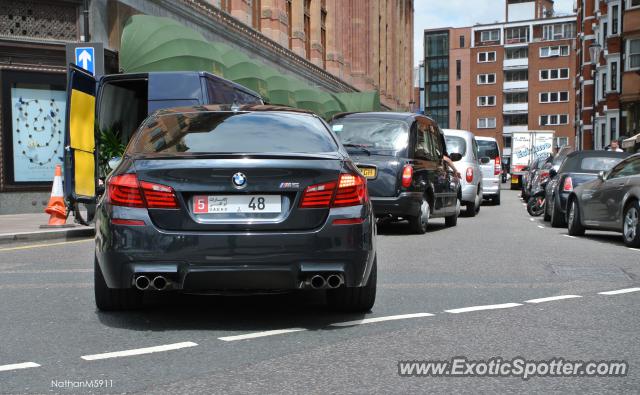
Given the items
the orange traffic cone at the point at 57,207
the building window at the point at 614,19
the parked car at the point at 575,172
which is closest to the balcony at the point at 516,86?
the building window at the point at 614,19

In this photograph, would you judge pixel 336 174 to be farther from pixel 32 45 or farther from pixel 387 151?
pixel 32 45

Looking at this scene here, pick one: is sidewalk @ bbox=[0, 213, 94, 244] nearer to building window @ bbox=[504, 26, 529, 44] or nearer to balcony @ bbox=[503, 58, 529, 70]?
balcony @ bbox=[503, 58, 529, 70]

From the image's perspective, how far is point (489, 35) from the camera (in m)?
127

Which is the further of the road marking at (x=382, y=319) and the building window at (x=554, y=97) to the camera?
the building window at (x=554, y=97)

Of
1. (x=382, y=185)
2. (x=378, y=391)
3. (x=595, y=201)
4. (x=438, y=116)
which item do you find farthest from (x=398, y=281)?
(x=438, y=116)

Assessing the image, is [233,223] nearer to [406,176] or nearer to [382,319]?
[382,319]

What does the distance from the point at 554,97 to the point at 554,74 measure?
317 cm

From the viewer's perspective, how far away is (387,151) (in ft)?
44.7

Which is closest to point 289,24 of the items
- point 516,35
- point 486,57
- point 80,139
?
point 80,139

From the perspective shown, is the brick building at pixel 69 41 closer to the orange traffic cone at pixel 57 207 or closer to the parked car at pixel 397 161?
the orange traffic cone at pixel 57 207

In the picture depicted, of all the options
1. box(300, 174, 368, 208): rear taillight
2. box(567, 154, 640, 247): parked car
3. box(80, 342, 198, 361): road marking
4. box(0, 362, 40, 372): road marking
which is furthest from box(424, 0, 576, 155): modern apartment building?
box(0, 362, 40, 372): road marking

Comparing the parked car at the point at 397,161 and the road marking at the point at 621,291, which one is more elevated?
the parked car at the point at 397,161

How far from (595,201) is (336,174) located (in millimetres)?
8947

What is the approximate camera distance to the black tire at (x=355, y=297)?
6.15 m
